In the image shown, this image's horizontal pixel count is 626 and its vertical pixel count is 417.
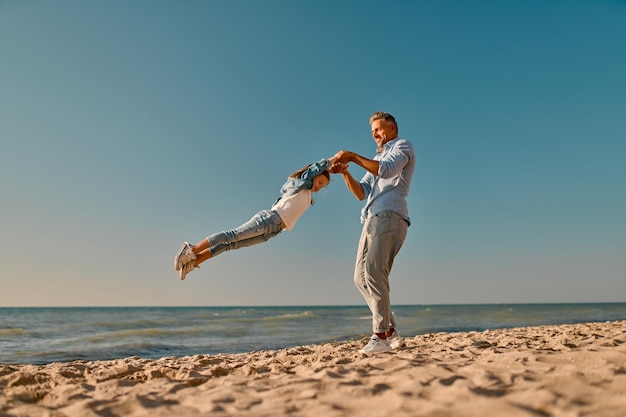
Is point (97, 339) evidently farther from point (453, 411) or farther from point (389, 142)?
point (453, 411)

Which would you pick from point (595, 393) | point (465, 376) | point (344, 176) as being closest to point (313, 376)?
point (465, 376)

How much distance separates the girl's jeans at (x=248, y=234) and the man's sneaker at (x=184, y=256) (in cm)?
19

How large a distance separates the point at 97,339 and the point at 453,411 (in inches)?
427

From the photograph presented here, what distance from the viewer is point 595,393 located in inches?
85.1

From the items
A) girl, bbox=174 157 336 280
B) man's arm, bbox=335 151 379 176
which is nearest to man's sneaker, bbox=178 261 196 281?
girl, bbox=174 157 336 280

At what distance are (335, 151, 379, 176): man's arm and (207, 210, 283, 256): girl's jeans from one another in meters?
0.80

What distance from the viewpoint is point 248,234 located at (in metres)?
4.25

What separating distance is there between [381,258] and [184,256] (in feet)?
5.89

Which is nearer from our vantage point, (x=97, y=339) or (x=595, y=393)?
(x=595, y=393)

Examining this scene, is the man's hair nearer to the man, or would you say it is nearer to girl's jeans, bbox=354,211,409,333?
the man

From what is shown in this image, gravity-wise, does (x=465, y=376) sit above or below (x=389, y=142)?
below

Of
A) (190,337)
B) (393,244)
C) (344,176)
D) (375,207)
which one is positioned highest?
(344,176)

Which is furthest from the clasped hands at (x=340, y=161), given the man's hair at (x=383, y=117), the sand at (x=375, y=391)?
the sand at (x=375, y=391)

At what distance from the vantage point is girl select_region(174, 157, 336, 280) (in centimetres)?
425
